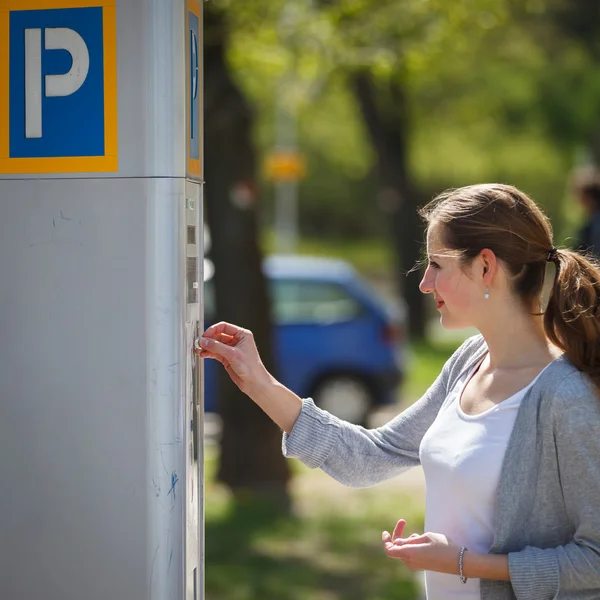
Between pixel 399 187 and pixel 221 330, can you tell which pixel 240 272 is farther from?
pixel 399 187

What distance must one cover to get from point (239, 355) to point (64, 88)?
0.70 metres

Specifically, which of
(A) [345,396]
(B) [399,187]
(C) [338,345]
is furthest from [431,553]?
(B) [399,187]

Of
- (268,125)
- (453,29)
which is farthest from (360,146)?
(453,29)

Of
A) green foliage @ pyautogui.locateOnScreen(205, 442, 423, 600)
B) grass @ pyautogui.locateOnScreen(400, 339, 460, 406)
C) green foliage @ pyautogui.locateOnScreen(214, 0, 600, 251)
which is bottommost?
grass @ pyautogui.locateOnScreen(400, 339, 460, 406)

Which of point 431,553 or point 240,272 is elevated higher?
point 240,272

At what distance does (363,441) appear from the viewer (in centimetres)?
248

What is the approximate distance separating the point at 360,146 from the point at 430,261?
32.1 metres

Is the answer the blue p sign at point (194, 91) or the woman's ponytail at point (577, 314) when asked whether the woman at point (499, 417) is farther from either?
the blue p sign at point (194, 91)

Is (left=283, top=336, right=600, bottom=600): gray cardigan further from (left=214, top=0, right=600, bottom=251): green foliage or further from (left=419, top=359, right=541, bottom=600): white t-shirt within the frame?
(left=214, top=0, right=600, bottom=251): green foliage

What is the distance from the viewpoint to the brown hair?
211 cm

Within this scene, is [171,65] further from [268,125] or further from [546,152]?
[268,125]

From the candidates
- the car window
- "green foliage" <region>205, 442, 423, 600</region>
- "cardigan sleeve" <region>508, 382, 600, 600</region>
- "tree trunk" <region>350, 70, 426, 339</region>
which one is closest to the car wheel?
the car window

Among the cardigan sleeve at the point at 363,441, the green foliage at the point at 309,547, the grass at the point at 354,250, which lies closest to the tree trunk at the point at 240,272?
the green foliage at the point at 309,547

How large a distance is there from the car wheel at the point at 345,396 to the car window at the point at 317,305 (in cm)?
60
